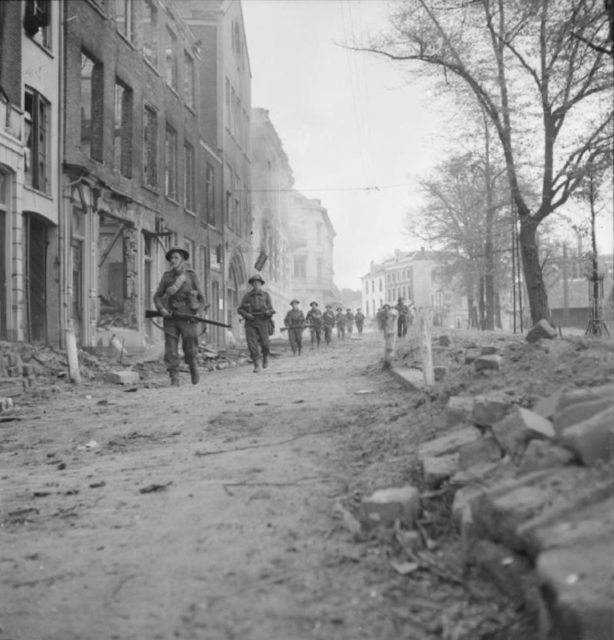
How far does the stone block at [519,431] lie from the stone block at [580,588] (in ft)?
3.07

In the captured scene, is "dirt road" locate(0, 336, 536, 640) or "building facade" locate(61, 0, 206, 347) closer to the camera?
"dirt road" locate(0, 336, 536, 640)

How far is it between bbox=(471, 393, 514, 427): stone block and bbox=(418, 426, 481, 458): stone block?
7cm

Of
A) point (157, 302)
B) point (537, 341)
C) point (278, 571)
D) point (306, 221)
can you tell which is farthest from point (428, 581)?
A: point (306, 221)

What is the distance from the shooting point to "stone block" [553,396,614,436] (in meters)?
2.83

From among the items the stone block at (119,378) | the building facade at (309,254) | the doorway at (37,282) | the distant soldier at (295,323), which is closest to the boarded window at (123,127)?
the doorway at (37,282)

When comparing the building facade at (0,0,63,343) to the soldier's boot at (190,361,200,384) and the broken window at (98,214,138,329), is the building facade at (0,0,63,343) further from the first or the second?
the soldier's boot at (190,361,200,384)

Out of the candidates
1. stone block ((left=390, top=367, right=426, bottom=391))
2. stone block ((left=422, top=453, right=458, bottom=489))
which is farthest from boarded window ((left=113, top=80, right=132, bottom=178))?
stone block ((left=422, top=453, right=458, bottom=489))

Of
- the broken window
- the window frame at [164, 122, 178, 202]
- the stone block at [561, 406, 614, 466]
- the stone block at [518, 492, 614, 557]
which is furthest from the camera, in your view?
the window frame at [164, 122, 178, 202]

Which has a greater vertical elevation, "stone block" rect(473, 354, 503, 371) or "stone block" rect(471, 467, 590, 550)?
"stone block" rect(473, 354, 503, 371)

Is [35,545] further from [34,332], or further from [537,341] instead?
[34,332]

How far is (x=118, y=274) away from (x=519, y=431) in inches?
608

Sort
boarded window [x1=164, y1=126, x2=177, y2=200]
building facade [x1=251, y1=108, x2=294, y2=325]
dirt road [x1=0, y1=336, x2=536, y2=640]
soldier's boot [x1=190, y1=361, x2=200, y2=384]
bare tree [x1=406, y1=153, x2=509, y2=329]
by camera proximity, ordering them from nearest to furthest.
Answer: dirt road [x1=0, y1=336, x2=536, y2=640] < soldier's boot [x1=190, y1=361, x2=200, y2=384] < boarded window [x1=164, y1=126, x2=177, y2=200] < bare tree [x1=406, y1=153, x2=509, y2=329] < building facade [x1=251, y1=108, x2=294, y2=325]

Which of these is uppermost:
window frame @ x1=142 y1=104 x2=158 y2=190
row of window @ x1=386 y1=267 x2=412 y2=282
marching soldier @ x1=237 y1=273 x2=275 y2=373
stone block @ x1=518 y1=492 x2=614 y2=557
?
row of window @ x1=386 y1=267 x2=412 y2=282

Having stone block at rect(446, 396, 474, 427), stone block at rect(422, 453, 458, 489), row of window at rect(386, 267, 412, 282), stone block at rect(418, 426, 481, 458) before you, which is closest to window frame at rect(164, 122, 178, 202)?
stone block at rect(446, 396, 474, 427)
